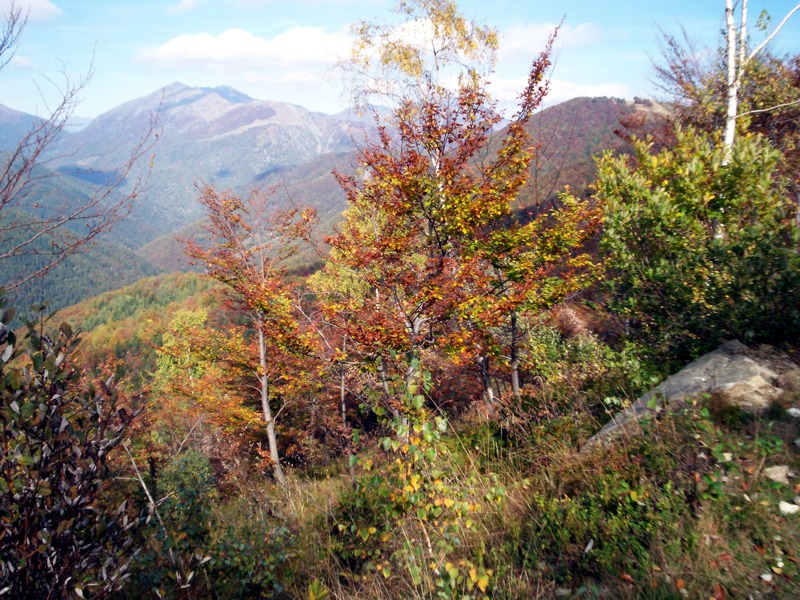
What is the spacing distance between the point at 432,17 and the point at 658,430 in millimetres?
11543

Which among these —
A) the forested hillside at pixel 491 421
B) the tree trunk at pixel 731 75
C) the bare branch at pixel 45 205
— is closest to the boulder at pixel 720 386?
the forested hillside at pixel 491 421

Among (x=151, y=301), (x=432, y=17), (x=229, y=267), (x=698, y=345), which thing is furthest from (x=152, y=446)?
(x=151, y=301)

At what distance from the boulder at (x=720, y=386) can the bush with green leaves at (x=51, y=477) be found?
146 inches

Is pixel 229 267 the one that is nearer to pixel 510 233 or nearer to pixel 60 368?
pixel 510 233

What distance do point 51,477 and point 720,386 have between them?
4995 mm

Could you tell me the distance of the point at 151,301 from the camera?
14212 cm

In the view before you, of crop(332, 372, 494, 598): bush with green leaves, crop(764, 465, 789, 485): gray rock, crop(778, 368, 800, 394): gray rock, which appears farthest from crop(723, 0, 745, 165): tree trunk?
crop(332, 372, 494, 598): bush with green leaves

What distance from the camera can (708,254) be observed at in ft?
17.2

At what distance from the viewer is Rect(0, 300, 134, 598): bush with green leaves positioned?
6.82 feet

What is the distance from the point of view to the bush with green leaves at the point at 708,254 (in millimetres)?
4531

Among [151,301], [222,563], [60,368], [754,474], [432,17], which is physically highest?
[432,17]

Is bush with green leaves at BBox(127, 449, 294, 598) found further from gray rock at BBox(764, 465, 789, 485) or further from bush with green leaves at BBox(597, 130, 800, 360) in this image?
bush with green leaves at BBox(597, 130, 800, 360)

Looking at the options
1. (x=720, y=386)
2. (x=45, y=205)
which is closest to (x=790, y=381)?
(x=720, y=386)

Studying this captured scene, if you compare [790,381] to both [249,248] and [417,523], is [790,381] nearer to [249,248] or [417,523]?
[417,523]
